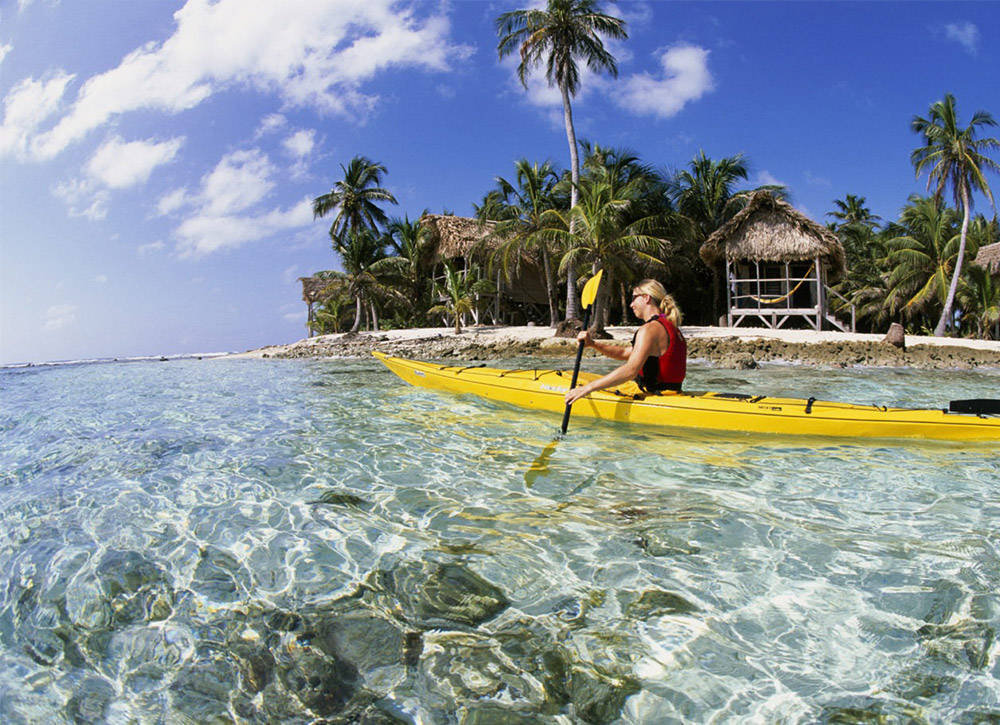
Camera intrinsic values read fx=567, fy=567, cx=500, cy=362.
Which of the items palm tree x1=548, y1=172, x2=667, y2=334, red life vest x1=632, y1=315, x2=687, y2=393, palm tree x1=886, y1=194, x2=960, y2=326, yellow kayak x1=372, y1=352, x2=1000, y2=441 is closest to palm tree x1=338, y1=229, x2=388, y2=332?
palm tree x1=548, y1=172, x2=667, y2=334

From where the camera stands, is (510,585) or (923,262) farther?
(923,262)

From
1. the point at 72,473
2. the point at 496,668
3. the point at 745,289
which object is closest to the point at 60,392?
the point at 72,473

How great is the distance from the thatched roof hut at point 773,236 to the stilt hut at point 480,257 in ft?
23.8

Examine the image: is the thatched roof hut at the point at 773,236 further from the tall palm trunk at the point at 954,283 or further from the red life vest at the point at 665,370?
the red life vest at the point at 665,370

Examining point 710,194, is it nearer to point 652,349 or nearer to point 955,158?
point 955,158

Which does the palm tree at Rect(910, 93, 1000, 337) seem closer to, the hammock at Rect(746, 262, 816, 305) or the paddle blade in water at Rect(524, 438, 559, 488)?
the hammock at Rect(746, 262, 816, 305)

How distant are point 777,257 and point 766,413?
15946mm

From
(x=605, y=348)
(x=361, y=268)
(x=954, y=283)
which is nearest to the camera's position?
(x=605, y=348)

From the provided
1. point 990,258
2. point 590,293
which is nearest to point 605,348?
point 590,293

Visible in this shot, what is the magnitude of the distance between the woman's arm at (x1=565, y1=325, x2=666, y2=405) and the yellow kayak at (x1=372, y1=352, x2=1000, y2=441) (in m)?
0.60

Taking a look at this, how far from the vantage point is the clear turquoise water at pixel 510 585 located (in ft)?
5.78

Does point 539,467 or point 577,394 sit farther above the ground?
point 577,394

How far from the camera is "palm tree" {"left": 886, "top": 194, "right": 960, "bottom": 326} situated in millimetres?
21031

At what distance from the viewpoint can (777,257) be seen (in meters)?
18.7
